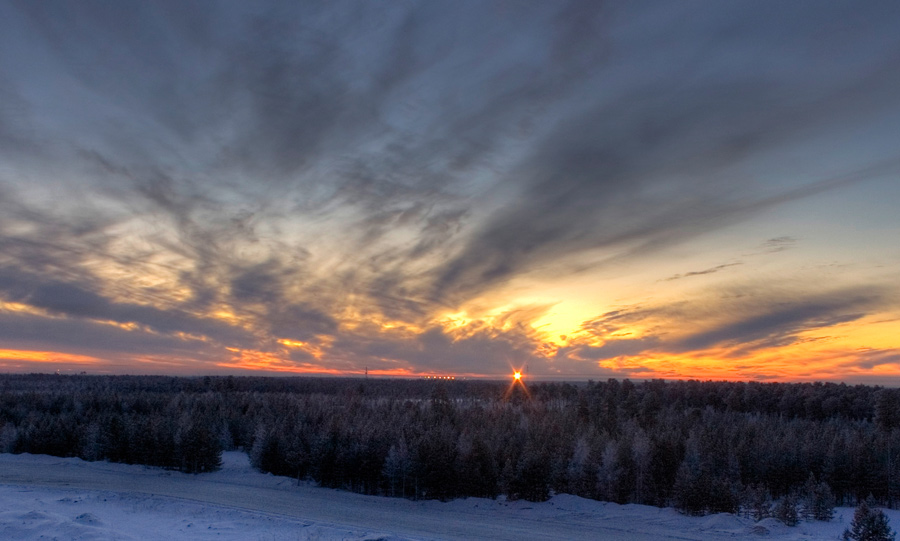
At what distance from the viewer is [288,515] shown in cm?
3591

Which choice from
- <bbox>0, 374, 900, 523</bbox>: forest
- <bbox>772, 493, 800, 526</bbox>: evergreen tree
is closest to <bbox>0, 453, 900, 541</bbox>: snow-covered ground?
<bbox>772, 493, 800, 526</bbox>: evergreen tree

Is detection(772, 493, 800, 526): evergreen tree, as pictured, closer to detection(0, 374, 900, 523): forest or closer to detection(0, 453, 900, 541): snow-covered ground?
detection(0, 374, 900, 523): forest

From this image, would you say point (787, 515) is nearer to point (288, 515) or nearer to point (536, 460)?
point (536, 460)

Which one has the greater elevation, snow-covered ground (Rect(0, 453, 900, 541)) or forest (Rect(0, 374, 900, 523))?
forest (Rect(0, 374, 900, 523))

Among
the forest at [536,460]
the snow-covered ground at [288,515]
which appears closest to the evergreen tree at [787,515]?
the forest at [536,460]

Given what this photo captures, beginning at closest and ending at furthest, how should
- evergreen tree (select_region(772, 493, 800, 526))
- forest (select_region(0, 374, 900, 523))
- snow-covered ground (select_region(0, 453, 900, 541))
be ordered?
1. snow-covered ground (select_region(0, 453, 900, 541))
2. evergreen tree (select_region(772, 493, 800, 526))
3. forest (select_region(0, 374, 900, 523))

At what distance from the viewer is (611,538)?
34312 mm

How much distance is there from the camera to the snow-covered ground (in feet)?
96.6

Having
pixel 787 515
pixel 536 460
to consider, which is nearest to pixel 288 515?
pixel 536 460

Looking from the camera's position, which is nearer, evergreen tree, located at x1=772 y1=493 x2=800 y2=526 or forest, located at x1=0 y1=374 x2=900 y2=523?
evergreen tree, located at x1=772 y1=493 x2=800 y2=526

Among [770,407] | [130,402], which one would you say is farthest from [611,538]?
[770,407]

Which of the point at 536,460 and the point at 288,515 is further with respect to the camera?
the point at 536,460

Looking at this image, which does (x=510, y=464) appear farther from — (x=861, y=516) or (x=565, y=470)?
(x=861, y=516)

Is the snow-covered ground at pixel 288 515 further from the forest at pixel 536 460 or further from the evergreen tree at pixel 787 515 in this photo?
the forest at pixel 536 460
